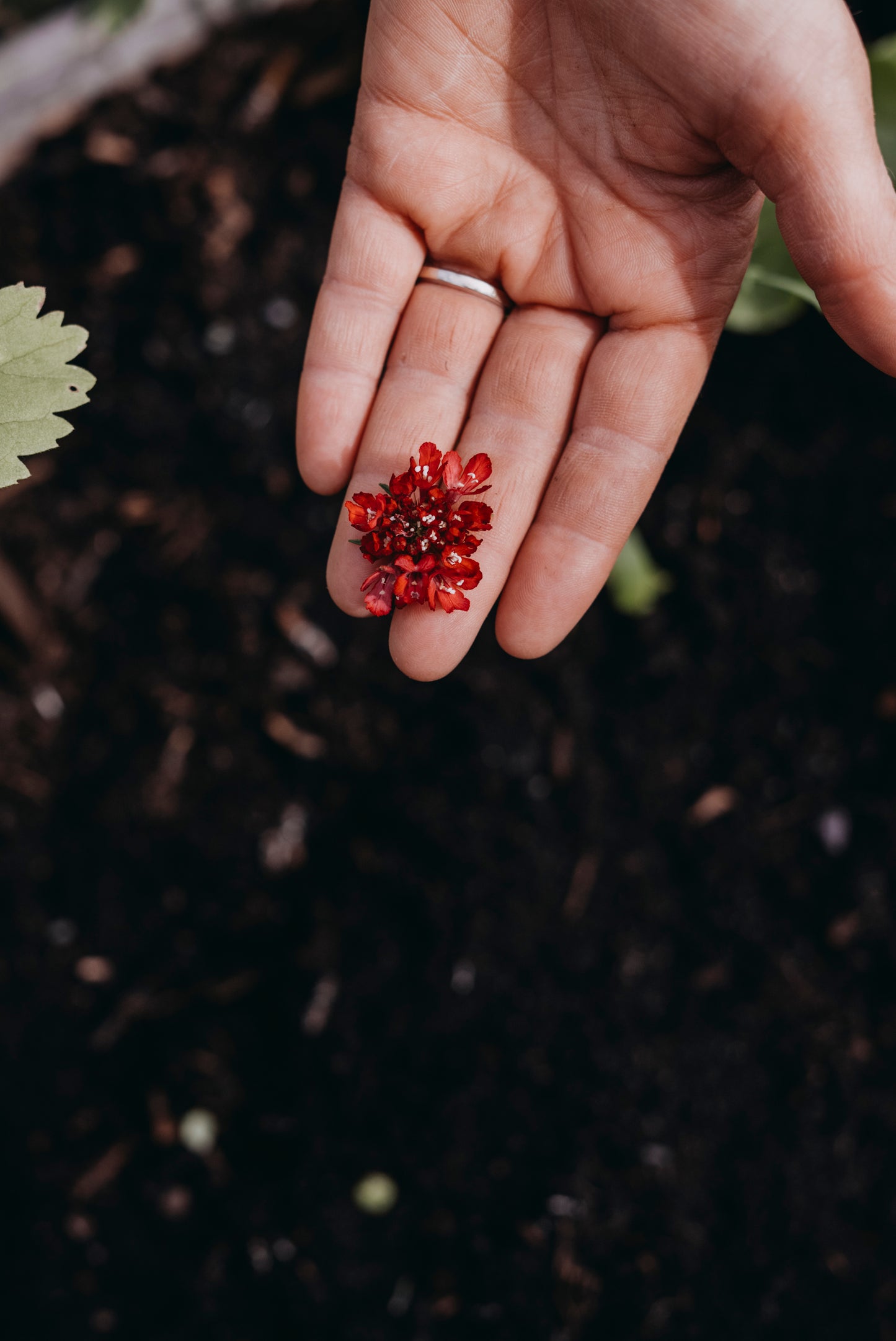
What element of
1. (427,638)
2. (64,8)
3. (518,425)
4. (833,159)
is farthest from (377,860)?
(64,8)

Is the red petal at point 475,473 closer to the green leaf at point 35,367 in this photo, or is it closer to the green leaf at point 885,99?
the green leaf at point 35,367

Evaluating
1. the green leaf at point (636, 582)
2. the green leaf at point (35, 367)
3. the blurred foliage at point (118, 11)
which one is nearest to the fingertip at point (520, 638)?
the green leaf at point (636, 582)

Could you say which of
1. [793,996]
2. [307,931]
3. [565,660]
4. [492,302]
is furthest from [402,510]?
[793,996]

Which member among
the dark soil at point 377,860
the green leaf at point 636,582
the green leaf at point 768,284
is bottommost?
the dark soil at point 377,860

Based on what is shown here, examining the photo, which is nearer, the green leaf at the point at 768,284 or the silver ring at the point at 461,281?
the green leaf at the point at 768,284

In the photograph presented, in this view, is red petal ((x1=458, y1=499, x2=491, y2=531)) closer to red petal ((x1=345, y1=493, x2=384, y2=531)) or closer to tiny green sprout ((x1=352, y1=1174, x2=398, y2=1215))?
red petal ((x1=345, y1=493, x2=384, y2=531))

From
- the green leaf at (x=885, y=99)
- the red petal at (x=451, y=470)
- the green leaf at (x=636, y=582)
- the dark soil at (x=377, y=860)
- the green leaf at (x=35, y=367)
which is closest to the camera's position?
the green leaf at (x=35, y=367)

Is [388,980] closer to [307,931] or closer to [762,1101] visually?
→ [307,931]
